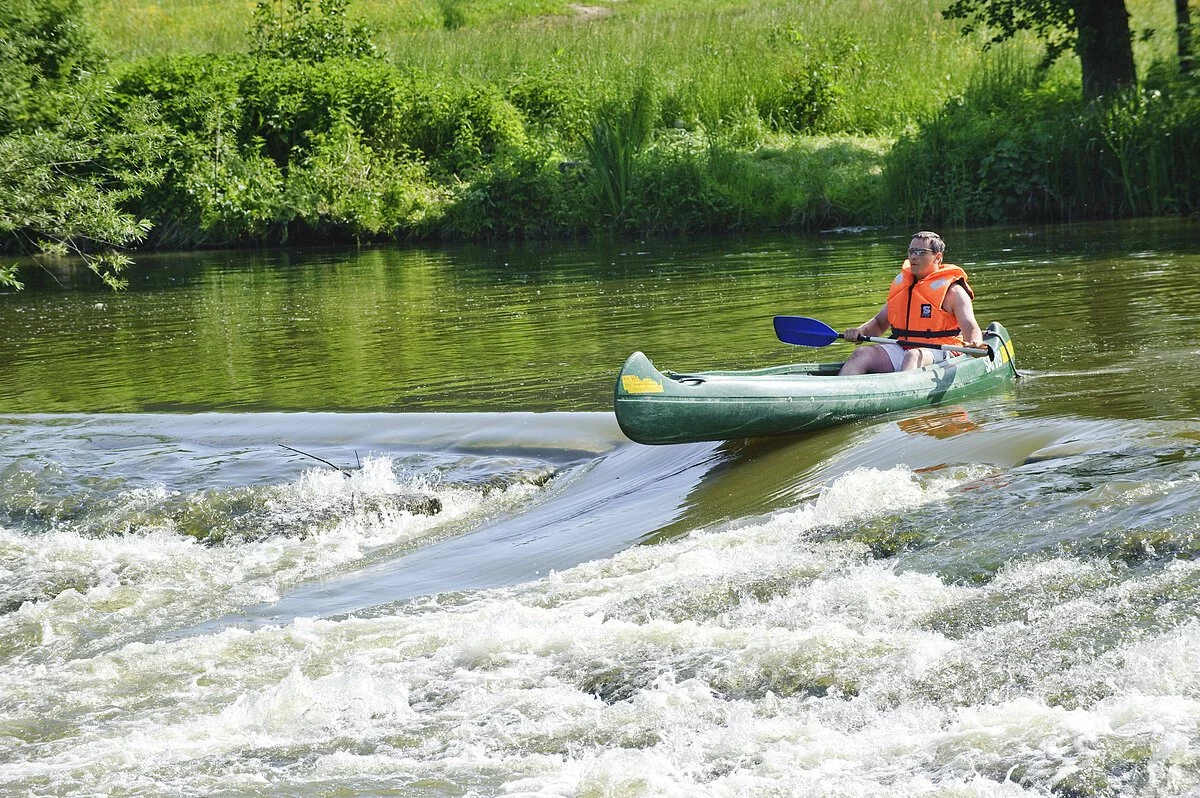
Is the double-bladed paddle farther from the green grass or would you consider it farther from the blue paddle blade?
the green grass

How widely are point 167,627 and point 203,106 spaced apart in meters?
20.5

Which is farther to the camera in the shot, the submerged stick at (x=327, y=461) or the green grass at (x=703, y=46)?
the green grass at (x=703, y=46)

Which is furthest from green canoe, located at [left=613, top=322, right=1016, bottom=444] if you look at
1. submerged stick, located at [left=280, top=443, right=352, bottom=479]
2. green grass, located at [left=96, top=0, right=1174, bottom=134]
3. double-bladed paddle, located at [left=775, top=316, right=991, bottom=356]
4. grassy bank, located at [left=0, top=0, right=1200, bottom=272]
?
green grass, located at [left=96, top=0, right=1174, bottom=134]

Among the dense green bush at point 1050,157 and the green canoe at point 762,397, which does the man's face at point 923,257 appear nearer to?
the green canoe at point 762,397

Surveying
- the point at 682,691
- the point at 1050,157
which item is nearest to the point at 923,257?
the point at 682,691

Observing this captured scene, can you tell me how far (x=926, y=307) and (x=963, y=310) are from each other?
0.75ft

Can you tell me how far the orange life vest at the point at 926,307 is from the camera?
28.1 feet

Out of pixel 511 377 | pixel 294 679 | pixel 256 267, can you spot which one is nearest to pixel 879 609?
pixel 294 679

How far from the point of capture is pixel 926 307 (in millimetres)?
8609

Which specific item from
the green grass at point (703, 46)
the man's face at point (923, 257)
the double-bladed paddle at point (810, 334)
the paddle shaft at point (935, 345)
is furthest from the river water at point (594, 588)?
the green grass at point (703, 46)

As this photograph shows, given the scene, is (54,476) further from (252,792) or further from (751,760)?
(751,760)

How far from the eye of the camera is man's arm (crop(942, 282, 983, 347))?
848cm

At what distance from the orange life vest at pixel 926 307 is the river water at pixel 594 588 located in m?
0.58

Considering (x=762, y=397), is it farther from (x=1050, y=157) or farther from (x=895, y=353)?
(x=1050, y=157)
